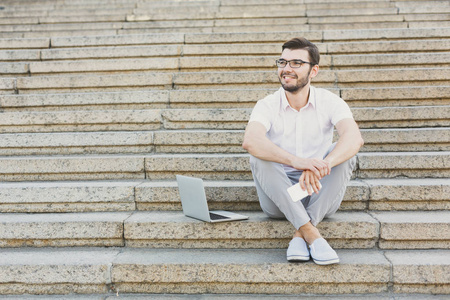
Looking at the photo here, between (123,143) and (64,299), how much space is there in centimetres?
142

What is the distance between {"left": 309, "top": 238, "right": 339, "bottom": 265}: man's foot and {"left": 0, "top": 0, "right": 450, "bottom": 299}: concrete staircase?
0.22ft

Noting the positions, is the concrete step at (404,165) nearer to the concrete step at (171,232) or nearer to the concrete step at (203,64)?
the concrete step at (171,232)

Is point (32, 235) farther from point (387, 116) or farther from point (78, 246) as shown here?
point (387, 116)

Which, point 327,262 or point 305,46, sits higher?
point 305,46

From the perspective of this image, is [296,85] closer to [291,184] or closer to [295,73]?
[295,73]

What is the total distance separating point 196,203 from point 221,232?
253 mm

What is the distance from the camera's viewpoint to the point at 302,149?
2.43 metres

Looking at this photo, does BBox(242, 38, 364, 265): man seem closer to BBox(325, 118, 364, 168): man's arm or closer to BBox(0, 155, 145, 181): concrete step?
BBox(325, 118, 364, 168): man's arm

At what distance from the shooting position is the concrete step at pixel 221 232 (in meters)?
2.36

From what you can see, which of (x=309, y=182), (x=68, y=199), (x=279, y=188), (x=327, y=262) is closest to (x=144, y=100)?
(x=68, y=199)

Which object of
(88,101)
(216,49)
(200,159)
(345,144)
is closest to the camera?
(345,144)

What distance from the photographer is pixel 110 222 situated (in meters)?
2.47

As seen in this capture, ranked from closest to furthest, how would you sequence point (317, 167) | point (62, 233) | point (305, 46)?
point (317, 167)
point (305, 46)
point (62, 233)

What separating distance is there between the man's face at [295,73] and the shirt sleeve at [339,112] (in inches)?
9.7
